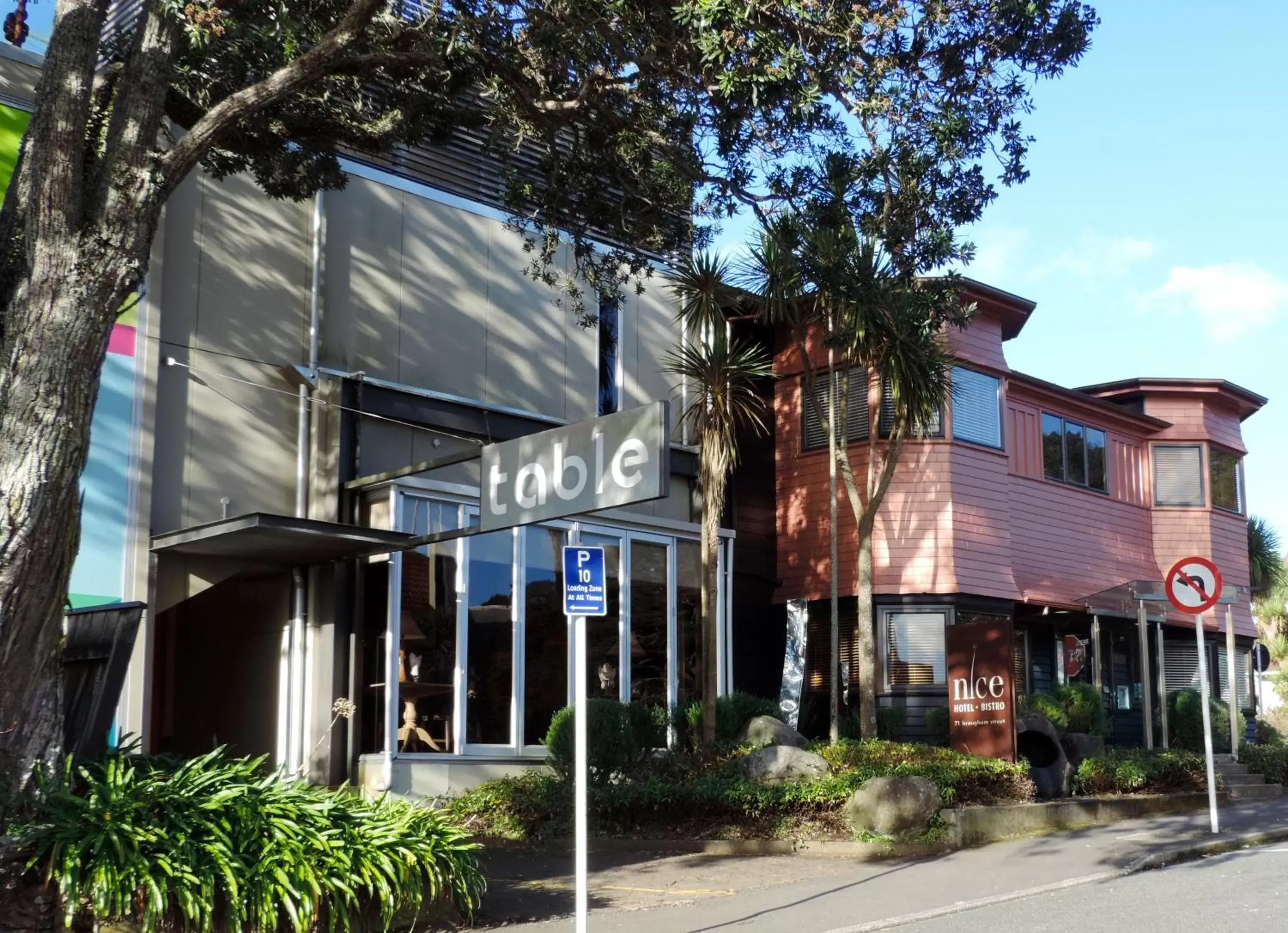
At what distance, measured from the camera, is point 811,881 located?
1145 cm

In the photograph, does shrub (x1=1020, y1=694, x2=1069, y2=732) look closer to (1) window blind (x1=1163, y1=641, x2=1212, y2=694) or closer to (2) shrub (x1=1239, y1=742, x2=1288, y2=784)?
(2) shrub (x1=1239, y1=742, x2=1288, y2=784)

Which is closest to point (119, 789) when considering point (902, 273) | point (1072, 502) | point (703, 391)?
point (902, 273)

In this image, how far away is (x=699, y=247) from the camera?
581 inches

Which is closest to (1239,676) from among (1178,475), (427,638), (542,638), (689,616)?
(1178,475)

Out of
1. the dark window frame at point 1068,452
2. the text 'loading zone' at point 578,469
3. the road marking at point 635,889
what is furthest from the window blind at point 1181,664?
the text 'loading zone' at point 578,469

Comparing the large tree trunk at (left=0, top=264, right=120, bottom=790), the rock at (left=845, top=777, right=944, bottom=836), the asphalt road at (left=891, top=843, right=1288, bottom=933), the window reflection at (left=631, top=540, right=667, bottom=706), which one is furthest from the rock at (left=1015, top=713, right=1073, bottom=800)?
the large tree trunk at (left=0, top=264, right=120, bottom=790)

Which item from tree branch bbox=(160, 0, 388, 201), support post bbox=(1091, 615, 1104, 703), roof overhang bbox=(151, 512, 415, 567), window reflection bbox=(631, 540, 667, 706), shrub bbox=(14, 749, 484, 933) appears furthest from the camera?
support post bbox=(1091, 615, 1104, 703)

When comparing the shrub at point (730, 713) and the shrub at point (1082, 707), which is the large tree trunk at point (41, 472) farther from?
the shrub at point (1082, 707)

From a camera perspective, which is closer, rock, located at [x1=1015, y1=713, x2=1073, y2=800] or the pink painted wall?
rock, located at [x1=1015, y1=713, x2=1073, y2=800]

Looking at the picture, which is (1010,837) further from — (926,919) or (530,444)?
(530,444)

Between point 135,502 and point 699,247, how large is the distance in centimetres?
617

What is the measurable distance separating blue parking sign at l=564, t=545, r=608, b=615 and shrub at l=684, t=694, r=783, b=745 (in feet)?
23.3

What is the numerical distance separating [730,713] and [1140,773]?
545 centimetres

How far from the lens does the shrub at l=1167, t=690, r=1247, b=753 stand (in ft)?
74.0
